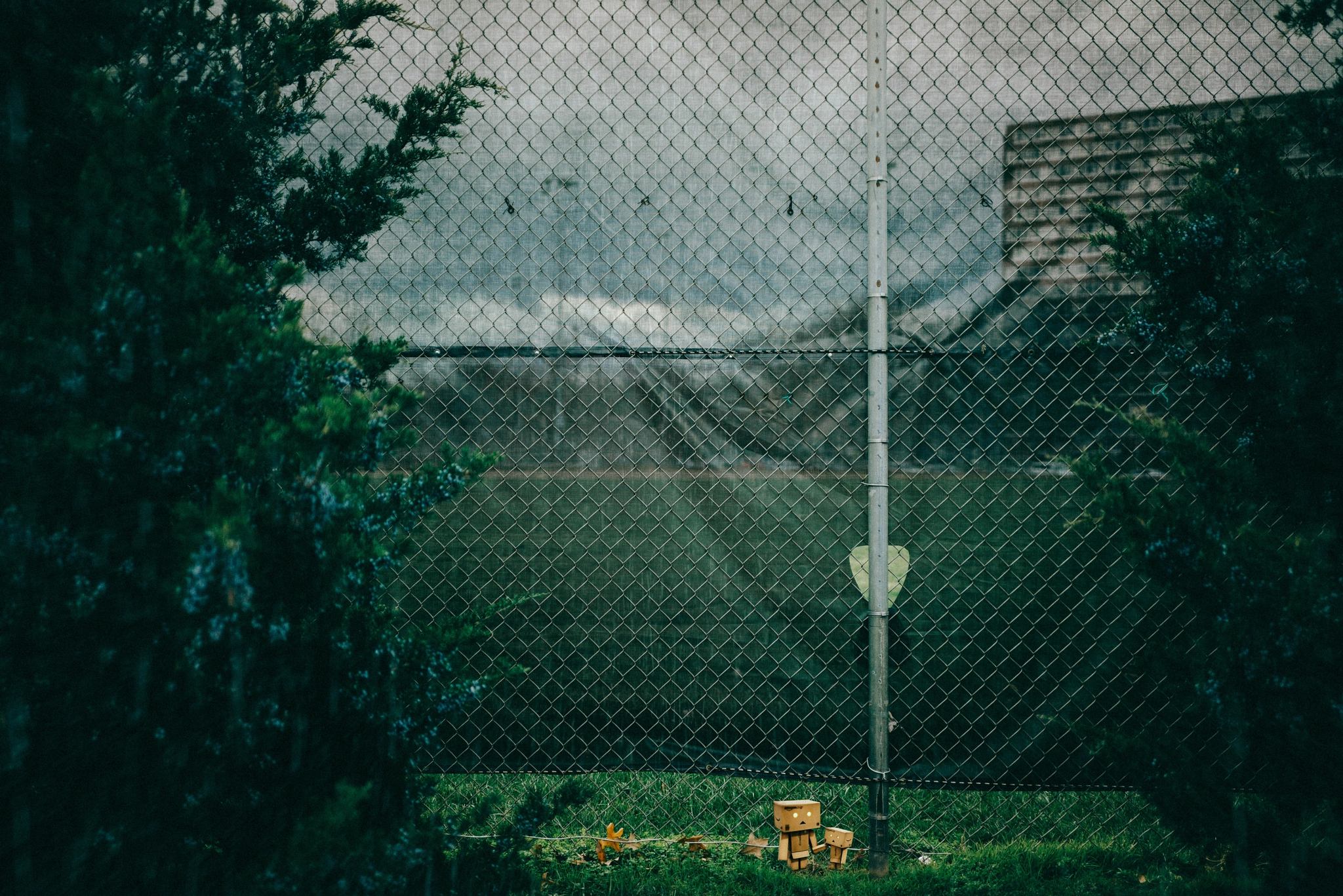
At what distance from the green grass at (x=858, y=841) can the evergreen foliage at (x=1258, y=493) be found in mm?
314

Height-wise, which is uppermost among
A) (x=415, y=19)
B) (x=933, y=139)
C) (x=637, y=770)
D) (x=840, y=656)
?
(x=415, y=19)

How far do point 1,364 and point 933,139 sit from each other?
2543 millimetres

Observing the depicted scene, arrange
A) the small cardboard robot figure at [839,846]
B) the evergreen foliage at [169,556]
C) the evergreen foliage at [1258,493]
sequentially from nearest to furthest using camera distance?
the evergreen foliage at [169,556], the evergreen foliage at [1258,493], the small cardboard robot figure at [839,846]

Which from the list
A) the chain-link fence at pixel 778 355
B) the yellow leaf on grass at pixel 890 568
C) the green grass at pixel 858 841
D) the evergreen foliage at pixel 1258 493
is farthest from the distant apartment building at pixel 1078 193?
the green grass at pixel 858 841

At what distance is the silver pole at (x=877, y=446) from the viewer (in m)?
2.26

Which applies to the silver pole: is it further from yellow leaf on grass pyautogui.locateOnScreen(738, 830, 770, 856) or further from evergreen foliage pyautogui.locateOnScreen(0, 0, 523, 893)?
evergreen foliage pyautogui.locateOnScreen(0, 0, 523, 893)

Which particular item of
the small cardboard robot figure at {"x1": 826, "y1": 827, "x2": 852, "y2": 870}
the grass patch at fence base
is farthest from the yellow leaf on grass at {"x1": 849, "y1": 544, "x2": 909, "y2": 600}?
the grass patch at fence base

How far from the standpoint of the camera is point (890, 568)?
7.80 ft

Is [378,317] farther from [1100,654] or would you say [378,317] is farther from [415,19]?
[1100,654]

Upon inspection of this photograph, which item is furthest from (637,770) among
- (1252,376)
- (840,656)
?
(1252,376)

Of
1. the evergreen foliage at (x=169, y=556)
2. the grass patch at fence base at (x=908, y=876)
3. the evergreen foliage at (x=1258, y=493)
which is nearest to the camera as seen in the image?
the evergreen foliage at (x=169, y=556)

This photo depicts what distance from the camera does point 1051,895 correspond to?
2189 mm

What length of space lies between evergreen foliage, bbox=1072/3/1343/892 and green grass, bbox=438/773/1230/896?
1.03 feet

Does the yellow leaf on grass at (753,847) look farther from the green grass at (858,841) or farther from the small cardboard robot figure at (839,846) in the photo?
the small cardboard robot figure at (839,846)
